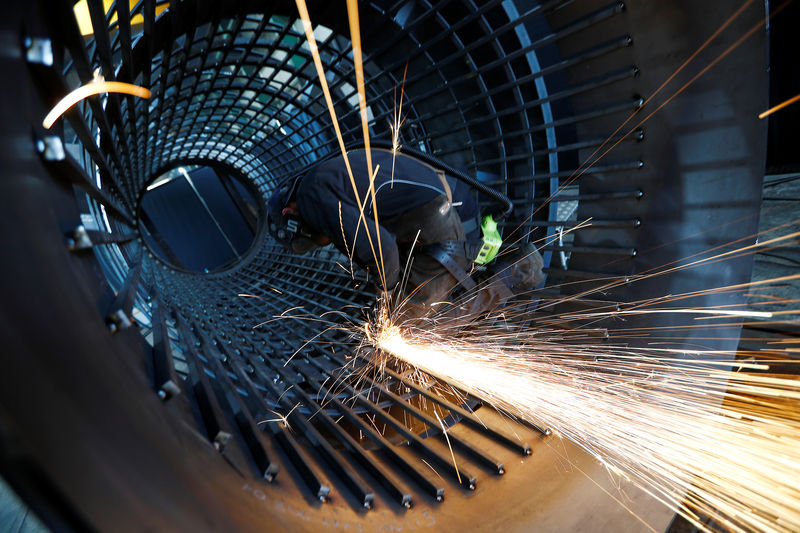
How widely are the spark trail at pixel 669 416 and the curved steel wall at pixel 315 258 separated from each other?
7.4 inches

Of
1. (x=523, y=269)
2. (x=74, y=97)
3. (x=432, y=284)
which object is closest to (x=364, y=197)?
(x=432, y=284)

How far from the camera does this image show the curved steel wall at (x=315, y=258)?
62 centimetres

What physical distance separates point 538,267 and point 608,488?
1132 millimetres

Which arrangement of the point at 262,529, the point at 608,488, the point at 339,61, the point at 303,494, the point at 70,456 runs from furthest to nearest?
the point at 339,61, the point at 608,488, the point at 303,494, the point at 262,529, the point at 70,456

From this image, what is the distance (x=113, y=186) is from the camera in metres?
1.96

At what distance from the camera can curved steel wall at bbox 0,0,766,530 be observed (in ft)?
2.02

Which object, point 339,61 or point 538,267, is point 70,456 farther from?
point 339,61

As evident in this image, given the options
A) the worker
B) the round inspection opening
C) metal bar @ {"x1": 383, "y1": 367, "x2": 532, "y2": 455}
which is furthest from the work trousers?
the round inspection opening

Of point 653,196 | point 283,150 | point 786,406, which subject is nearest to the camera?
point 653,196

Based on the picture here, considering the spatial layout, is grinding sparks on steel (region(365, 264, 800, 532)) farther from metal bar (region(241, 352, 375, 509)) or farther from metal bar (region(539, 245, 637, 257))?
metal bar (region(241, 352, 375, 509))

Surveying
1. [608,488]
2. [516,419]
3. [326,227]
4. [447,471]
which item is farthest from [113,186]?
[608,488]

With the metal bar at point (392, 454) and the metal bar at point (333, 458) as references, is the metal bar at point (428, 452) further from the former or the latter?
the metal bar at point (333, 458)

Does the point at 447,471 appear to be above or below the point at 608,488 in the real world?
above

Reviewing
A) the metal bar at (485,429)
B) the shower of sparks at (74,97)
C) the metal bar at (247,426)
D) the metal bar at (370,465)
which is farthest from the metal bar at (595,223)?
the shower of sparks at (74,97)
